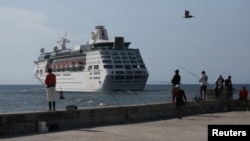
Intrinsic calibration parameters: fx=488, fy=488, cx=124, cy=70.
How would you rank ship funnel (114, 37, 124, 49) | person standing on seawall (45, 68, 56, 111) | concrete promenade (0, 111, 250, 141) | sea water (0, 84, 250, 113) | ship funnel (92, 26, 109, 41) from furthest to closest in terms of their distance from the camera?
ship funnel (92, 26, 109, 41), ship funnel (114, 37, 124, 49), sea water (0, 84, 250, 113), person standing on seawall (45, 68, 56, 111), concrete promenade (0, 111, 250, 141)

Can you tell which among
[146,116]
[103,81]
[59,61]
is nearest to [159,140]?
[146,116]

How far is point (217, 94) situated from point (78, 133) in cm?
867

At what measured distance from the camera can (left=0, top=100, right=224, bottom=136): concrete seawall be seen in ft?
35.3

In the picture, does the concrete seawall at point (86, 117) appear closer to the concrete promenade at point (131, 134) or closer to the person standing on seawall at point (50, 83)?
the concrete promenade at point (131, 134)

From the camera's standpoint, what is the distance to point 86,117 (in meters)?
12.3

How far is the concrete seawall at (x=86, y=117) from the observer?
10768 mm

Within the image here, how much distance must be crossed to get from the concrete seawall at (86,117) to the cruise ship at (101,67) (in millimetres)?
66562

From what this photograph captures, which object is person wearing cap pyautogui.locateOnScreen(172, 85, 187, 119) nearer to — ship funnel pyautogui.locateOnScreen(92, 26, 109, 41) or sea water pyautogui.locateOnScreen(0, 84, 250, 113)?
sea water pyautogui.locateOnScreen(0, 84, 250, 113)

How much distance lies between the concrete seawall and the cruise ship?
66562mm

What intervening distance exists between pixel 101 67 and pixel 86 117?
7186 cm

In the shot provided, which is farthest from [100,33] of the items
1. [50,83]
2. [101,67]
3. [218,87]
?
[50,83]

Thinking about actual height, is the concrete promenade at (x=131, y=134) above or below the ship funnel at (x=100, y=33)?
below

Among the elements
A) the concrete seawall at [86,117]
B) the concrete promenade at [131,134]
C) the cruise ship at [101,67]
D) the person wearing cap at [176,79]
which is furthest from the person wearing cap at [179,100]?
the cruise ship at [101,67]

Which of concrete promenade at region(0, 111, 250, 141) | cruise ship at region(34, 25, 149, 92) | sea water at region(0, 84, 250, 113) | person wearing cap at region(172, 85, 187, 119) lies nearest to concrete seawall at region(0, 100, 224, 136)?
concrete promenade at region(0, 111, 250, 141)
